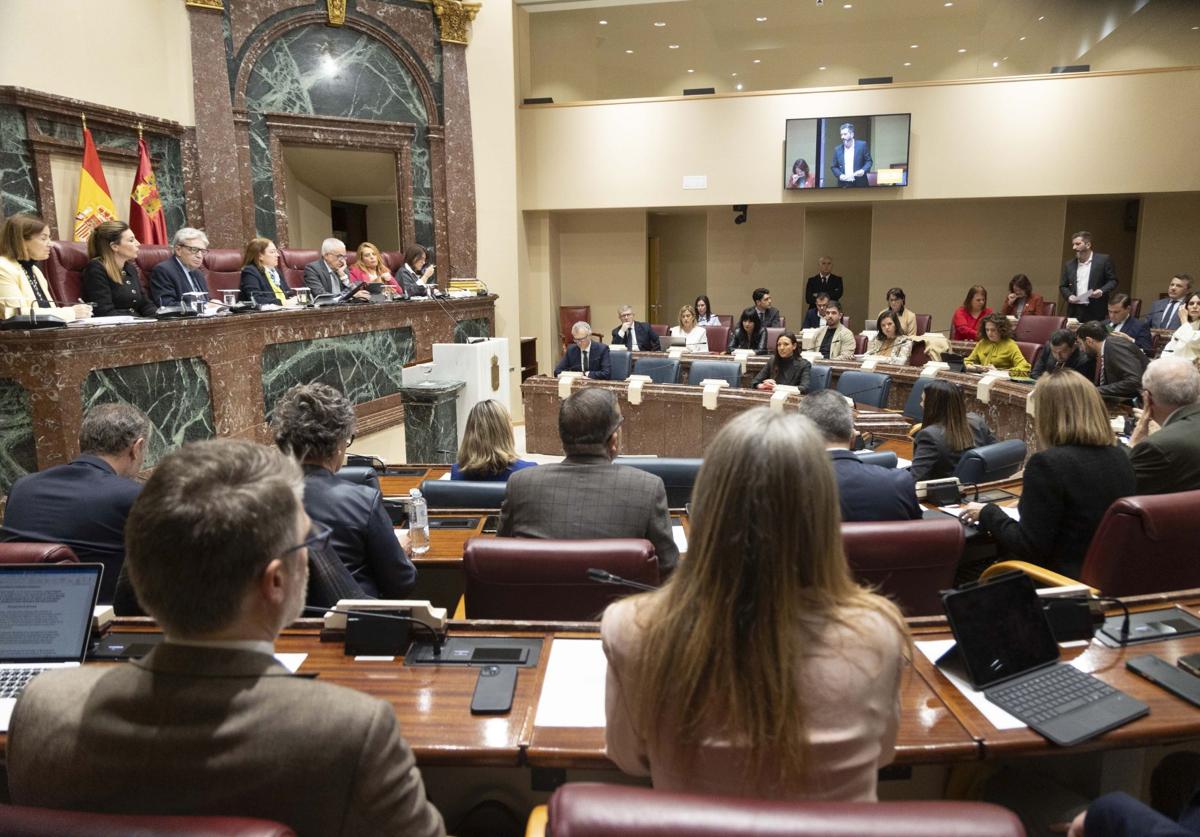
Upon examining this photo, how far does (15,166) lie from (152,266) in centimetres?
114

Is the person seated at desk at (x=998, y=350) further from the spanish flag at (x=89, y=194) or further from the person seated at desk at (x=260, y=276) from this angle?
the spanish flag at (x=89, y=194)

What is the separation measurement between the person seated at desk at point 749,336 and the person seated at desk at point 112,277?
565 centimetres

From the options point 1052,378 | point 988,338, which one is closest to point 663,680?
point 1052,378

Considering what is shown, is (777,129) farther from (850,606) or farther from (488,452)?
(850,606)

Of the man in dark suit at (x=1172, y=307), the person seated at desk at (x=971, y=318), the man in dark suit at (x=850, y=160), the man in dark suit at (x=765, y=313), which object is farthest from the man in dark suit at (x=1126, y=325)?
the man in dark suit at (x=850, y=160)

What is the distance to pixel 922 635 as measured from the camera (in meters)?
1.96

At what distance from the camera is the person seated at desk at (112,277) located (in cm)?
527

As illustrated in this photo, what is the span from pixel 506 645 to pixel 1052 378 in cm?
204

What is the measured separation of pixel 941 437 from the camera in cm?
385

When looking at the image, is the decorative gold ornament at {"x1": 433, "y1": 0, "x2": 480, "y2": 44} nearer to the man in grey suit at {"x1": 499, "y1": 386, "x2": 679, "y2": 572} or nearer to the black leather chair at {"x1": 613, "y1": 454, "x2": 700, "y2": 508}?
the black leather chair at {"x1": 613, "y1": 454, "x2": 700, "y2": 508}

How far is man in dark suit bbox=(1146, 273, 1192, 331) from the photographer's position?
24.0ft

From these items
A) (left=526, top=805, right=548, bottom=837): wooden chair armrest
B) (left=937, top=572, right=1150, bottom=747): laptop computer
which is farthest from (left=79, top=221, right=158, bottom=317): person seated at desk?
(left=937, top=572, right=1150, bottom=747): laptop computer

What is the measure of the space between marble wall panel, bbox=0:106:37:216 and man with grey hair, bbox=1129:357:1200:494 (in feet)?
24.3

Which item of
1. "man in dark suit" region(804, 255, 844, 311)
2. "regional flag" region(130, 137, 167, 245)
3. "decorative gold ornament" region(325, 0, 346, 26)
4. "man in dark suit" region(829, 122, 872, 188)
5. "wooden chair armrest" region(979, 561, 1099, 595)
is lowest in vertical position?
"wooden chair armrest" region(979, 561, 1099, 595)
